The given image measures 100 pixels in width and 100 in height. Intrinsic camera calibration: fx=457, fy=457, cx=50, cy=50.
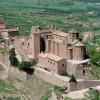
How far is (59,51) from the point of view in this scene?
37062 mm

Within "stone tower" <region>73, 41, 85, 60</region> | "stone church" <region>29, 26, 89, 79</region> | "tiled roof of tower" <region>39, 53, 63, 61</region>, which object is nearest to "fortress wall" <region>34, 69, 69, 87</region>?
"stone church" <region>29, 26, 89, 79</region>

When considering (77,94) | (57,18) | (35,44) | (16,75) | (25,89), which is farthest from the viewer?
(57,18)

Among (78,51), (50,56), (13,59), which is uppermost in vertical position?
(78,51)

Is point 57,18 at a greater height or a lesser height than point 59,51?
lesser

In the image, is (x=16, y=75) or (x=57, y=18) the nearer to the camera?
(x=16, y=75)

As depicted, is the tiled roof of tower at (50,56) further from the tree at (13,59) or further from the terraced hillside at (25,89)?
the tree at (13,59)

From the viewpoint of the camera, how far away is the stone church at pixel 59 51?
35.0m

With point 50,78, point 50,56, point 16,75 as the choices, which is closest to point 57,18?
point 16,75

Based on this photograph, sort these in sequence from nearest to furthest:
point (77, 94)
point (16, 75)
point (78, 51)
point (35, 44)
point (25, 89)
A: point (77, 94), point (78, 51), point (25, 89), point (35, 44), point (16, 75)

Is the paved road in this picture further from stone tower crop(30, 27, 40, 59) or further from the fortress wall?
stone tower crop(30, 27, 40, 59)

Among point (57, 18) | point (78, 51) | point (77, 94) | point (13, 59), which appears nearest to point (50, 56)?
point (78, 51)

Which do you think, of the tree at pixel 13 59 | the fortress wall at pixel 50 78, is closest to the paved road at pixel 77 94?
the fortress wall at pixel 50 78

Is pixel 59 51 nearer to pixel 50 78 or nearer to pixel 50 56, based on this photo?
pixel 50 56

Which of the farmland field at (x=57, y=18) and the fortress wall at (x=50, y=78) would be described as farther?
the farmland field at (x=57, y=18)
